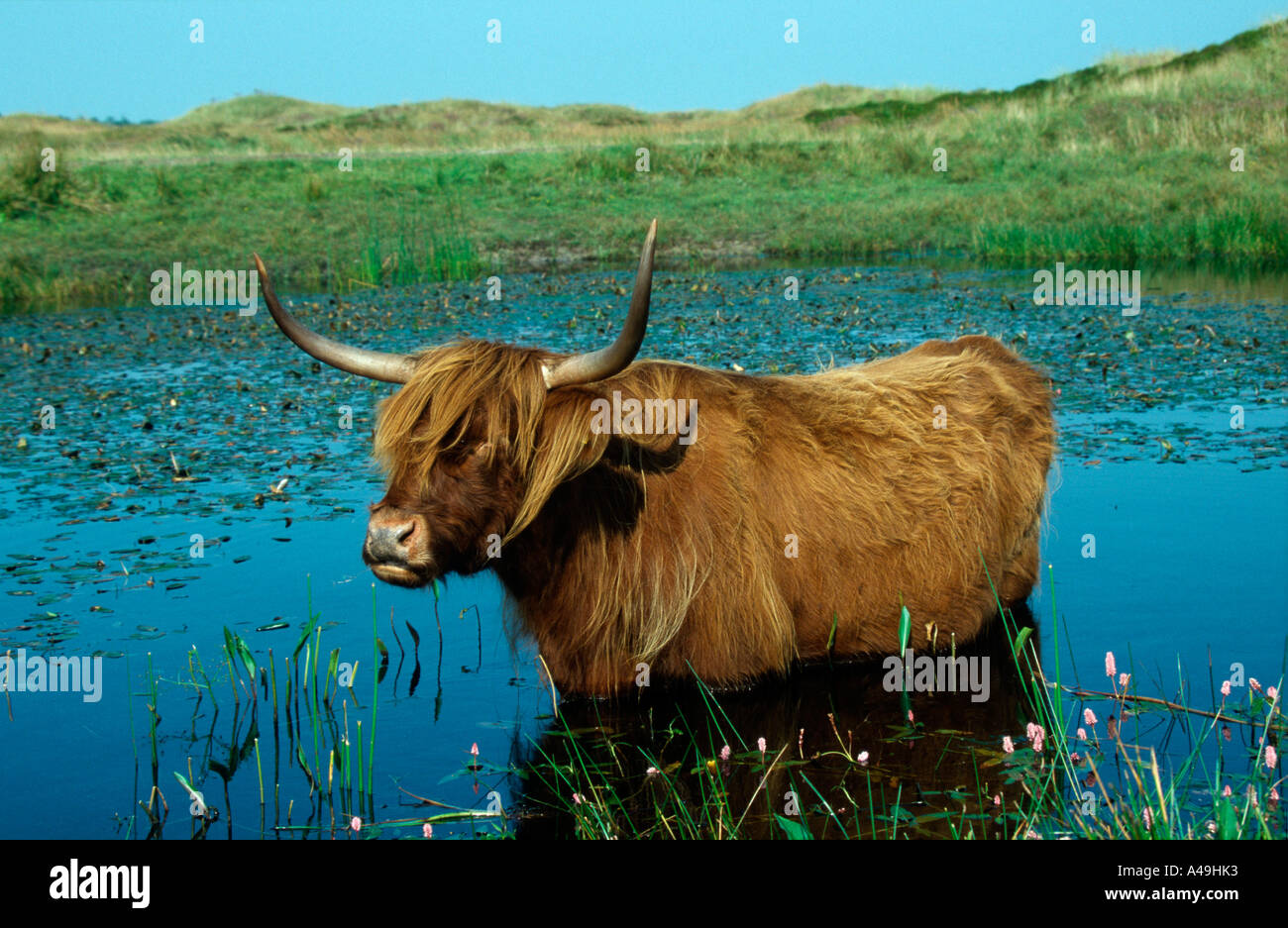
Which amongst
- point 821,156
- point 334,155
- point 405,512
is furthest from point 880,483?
point 334,155

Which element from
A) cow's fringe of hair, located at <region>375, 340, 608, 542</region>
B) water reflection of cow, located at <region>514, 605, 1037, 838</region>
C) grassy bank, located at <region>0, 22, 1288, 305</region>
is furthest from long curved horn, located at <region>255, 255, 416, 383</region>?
grassy bank, located at <region>0, 22, 1288, 305</region>

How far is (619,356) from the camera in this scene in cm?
389

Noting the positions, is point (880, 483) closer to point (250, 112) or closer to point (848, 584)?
point (848, 584)

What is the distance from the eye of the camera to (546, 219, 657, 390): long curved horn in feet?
11.6

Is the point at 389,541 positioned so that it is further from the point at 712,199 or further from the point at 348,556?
the point at 712,199

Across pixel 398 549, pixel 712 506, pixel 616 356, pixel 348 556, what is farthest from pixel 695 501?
pixel 348 556

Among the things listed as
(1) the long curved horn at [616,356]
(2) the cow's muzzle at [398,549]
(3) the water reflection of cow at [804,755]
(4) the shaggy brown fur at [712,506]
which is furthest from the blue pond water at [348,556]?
(1) the long curved horn at [616,356]

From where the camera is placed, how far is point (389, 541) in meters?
3.71

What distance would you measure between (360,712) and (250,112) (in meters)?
83.1

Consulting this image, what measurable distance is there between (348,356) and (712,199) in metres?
19.4

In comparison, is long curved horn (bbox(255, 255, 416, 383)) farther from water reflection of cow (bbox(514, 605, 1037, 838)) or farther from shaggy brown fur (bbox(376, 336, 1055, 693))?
water reflection of cow (bbox(514, 605, 1037, 838))

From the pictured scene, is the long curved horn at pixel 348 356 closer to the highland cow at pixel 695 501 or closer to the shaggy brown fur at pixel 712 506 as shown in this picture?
the highland cow at pixel 695 501

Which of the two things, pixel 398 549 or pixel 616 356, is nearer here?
pixel 398 549

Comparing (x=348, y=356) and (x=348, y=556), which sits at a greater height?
(x=348, y=356)
